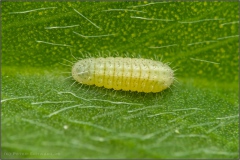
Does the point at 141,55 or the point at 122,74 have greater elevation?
the point at 141,55

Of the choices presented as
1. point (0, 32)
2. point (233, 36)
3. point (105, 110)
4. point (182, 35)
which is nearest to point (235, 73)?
point (233, 36)

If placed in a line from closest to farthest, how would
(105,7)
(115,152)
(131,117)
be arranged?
(115,152), (131,117), (105,7)

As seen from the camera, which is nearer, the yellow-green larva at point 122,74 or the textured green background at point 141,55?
the textured green background at point 141,55

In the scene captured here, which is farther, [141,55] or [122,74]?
[141,55]

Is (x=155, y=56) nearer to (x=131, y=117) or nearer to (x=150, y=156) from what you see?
(x=131, y=117)
